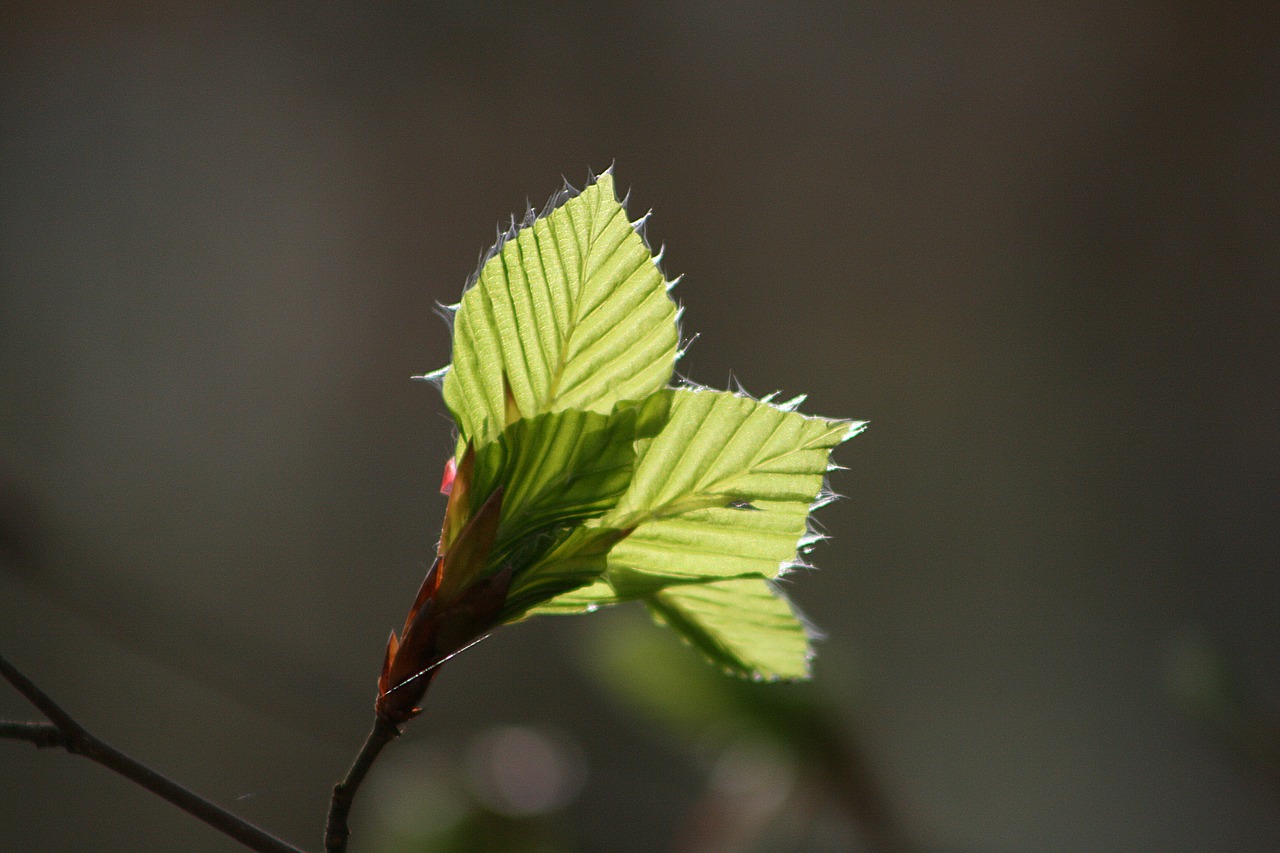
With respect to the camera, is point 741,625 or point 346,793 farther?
point 741,625

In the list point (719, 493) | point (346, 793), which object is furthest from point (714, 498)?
point (346, 793)

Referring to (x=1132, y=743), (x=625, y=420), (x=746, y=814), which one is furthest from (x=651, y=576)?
(x=1132, y=743)

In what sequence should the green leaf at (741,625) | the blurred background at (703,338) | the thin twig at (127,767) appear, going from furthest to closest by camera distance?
the blurred background at (703,338) < the green leaf at (741,625) < the thin twig at (127,767)

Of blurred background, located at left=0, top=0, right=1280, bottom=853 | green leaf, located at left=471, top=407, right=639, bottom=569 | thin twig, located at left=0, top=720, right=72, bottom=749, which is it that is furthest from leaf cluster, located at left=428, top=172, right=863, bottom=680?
blurred background, located at left=0, top=0, right=1280, bottom=853

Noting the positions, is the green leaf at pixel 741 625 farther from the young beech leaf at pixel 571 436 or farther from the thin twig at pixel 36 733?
the thin twig at pixel 36 733

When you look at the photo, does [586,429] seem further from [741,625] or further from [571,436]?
[741,625]

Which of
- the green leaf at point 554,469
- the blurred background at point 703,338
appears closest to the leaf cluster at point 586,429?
the green leaf at point 554,469

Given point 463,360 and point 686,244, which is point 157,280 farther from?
point 463,360
